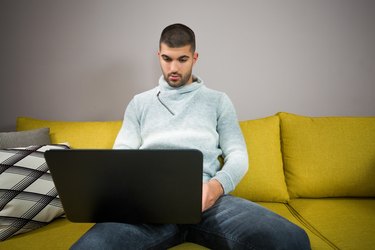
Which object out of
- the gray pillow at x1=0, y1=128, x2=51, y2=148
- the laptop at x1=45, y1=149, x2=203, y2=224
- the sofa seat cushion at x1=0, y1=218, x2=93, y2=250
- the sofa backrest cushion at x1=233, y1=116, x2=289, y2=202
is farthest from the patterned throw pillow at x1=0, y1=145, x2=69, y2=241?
the sofa backrest cushion at x1=233, y1=116, x2=289, y2=202

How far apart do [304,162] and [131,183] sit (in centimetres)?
97

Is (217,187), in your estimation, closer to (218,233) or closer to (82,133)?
(218,233)

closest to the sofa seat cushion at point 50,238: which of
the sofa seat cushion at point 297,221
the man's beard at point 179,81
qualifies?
the man's beard at point 179,81

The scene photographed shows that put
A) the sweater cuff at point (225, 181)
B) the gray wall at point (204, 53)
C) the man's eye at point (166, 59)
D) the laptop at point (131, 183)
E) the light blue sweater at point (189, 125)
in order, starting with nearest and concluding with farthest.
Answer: the laptop at point (131, 183), the sweater cuff at point (225, 181), the light blue sweater at point (189, 125), the man's eye at point (166, 59), the gray wall at point (204, 53)

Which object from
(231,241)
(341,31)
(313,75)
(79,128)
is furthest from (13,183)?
(341,31)

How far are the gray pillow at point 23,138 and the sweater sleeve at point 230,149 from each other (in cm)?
82

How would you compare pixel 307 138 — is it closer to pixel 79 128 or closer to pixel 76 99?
pixel 79 128

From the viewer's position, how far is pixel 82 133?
156cm

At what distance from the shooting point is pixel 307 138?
148cm

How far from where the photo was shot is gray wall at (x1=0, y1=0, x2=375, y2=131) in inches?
69.9

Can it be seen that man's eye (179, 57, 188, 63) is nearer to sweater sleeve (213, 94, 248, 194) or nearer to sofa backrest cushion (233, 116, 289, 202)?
sweater sleeve (213, 94, 248, 194)

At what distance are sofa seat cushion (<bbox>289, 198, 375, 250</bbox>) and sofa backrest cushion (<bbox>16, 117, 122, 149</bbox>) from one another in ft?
3.07

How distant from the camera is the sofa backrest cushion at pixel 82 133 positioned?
153 centimetres

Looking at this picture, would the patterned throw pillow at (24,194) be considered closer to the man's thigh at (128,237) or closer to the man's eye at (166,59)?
the man's thigh at (128,237)
